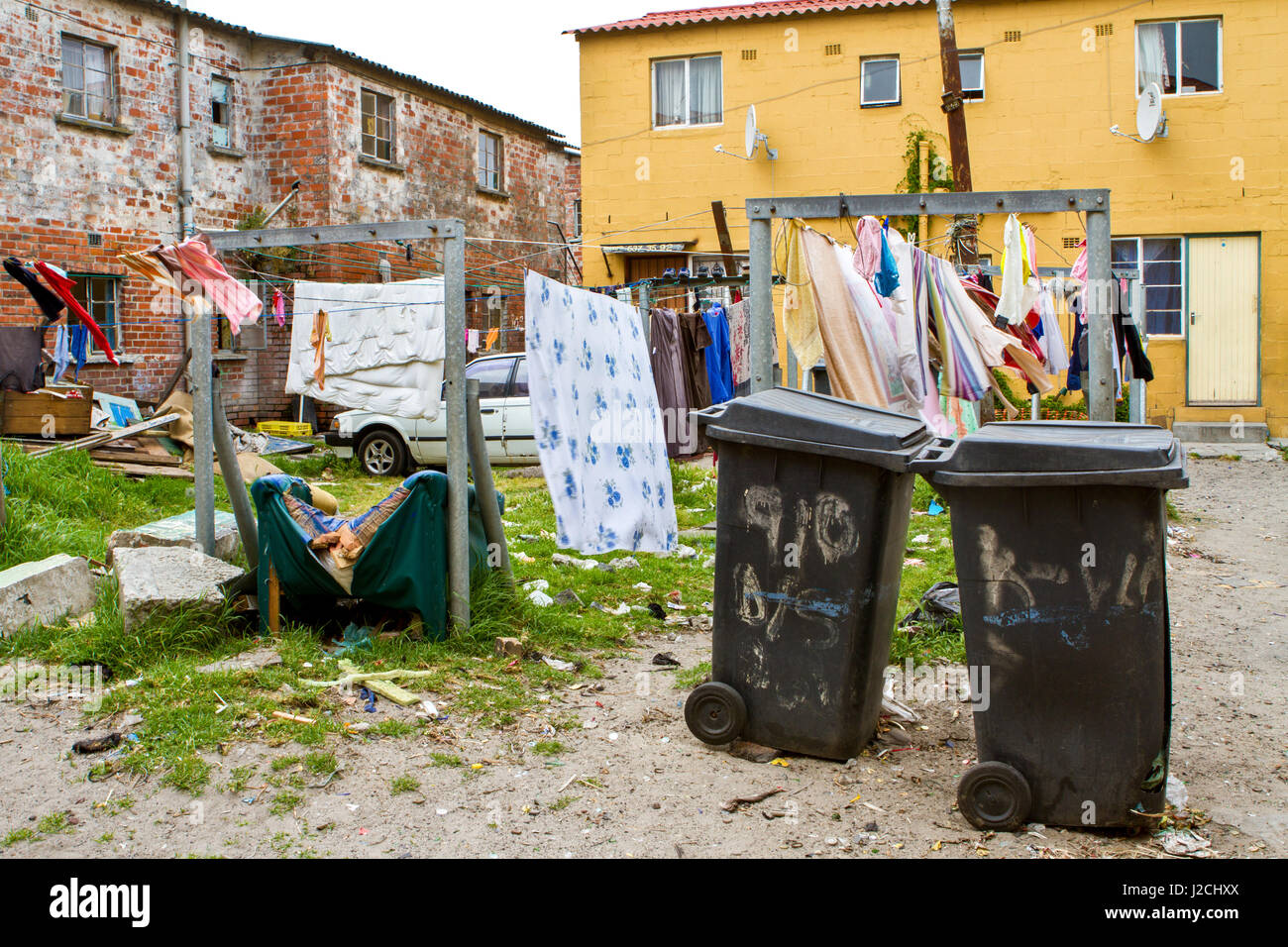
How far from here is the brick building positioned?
1322 cm

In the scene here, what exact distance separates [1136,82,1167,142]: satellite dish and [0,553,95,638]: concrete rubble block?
14.2 metres

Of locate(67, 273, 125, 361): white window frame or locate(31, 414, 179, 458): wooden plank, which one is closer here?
locate(31, 414, 179, 458): wooden plank

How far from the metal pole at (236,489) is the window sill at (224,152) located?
1100 cm

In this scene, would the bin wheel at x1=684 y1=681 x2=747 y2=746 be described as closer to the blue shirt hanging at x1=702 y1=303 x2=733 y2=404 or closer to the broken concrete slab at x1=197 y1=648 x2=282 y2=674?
the broken concrete slab at x1=197 y1=648 x2=282 y2=674

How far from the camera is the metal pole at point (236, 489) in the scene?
596 centimetres

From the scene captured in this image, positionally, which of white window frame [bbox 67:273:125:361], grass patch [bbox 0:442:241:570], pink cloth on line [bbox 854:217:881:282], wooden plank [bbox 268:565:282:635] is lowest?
wooden plank [bbox 268:565:282:635]

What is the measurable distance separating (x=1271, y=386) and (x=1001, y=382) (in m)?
5.91

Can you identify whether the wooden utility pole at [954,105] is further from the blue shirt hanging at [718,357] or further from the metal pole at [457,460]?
the metal pole at [457,460]

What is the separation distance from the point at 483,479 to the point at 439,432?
656 cm

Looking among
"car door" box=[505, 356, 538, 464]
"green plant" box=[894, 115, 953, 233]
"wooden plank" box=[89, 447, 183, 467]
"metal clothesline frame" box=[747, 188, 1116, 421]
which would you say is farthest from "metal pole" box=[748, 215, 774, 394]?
"green plant" box=[894, 115, 953, 233]

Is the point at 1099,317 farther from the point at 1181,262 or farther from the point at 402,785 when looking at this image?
the point at 1181,262

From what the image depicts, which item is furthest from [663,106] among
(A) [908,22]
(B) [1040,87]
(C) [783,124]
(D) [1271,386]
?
(D) [1271,386]

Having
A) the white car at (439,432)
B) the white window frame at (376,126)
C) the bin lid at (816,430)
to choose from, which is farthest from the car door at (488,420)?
the bin lid at (816,430)
